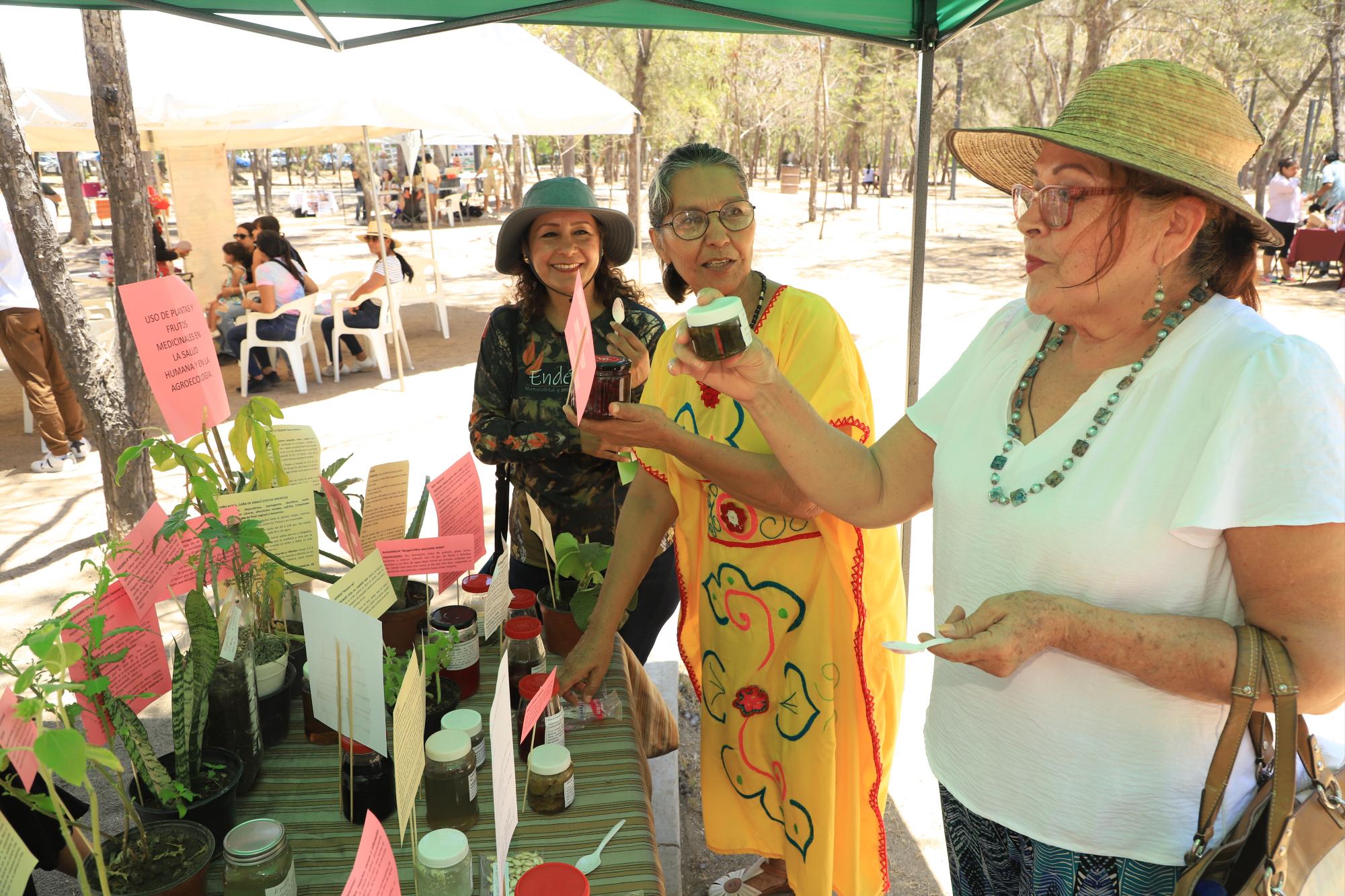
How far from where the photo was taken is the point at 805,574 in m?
1.89

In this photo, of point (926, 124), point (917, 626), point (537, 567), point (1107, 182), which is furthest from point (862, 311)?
point (1107, 182)

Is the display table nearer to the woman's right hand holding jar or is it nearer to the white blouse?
the white blouse

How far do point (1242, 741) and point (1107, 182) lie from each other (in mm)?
800

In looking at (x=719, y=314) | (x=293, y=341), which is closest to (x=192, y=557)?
(x=719, y=314)

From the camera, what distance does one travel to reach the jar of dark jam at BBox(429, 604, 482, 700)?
68.8 inches

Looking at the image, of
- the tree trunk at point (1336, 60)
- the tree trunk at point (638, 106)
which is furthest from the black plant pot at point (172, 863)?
the tree trunk at point (1336, 60)

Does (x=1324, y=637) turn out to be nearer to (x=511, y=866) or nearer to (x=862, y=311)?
(x=511, y=866)

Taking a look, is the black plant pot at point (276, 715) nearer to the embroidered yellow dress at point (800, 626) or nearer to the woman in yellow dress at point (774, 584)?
the woman in yellow dress at point (774, 584)

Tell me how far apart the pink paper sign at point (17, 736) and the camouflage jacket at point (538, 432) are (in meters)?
1.32

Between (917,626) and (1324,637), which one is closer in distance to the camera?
(1324,637)

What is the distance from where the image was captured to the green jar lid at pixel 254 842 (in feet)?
3.80

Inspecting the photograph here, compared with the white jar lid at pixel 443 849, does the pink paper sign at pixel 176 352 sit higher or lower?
higher

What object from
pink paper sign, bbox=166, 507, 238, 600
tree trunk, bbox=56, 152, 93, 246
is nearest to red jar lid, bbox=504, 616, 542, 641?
pink paper sign, bbox=166, 507, 238, 600

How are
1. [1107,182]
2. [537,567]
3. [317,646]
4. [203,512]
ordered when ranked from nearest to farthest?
[1107,182], [317,646], [203,512], [537,567]
